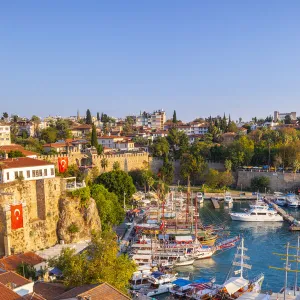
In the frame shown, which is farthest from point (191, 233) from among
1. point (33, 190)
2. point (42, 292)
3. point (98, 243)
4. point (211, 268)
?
point (42, 292)

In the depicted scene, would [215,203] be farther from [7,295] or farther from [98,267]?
[7,295]

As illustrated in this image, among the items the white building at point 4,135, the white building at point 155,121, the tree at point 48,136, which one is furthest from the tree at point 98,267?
the white building at point 155,121

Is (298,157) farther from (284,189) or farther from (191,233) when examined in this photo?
(191,233)

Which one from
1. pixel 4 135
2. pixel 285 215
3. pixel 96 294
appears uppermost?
pixel 4 135

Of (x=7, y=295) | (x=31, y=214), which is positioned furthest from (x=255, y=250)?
(x=7, y=295)

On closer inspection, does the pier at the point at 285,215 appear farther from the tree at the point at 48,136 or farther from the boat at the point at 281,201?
the tree at the point at 48,136

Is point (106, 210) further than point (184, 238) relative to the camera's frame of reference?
Yes
